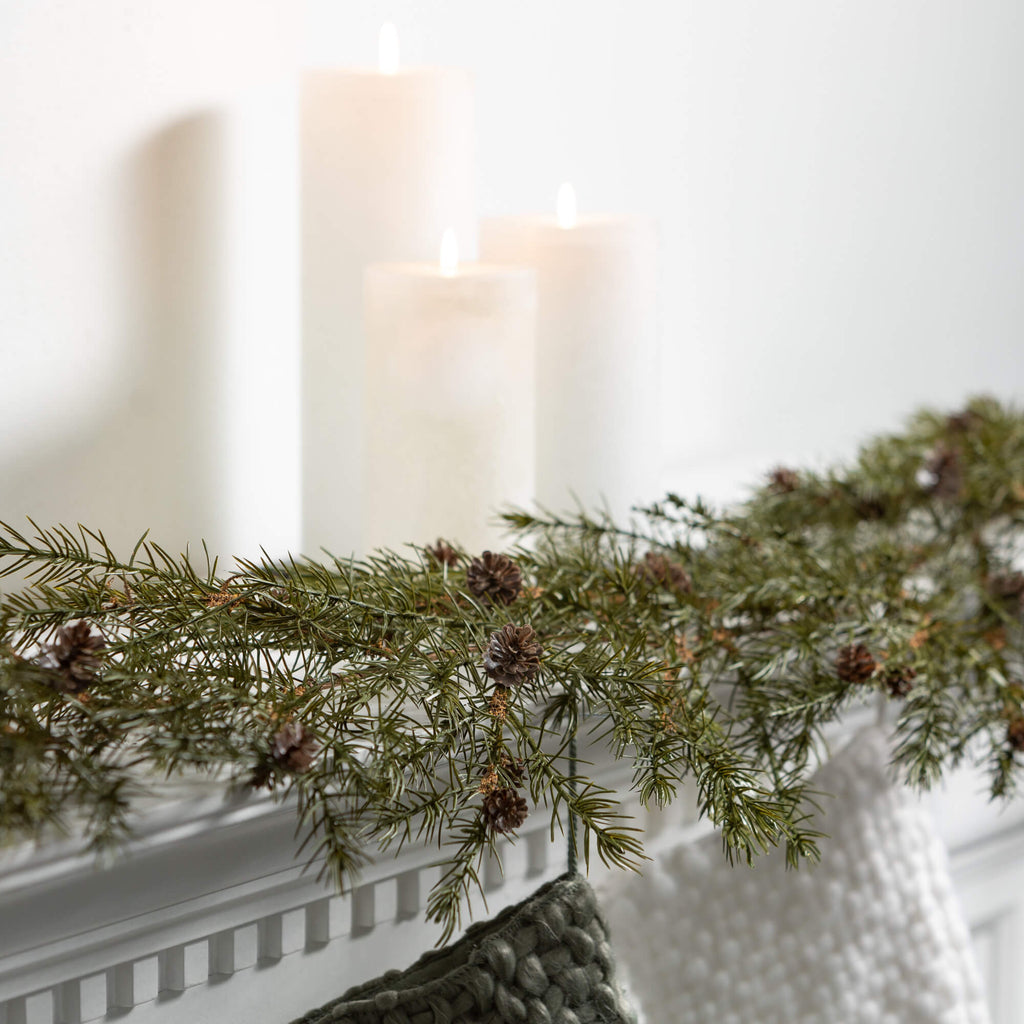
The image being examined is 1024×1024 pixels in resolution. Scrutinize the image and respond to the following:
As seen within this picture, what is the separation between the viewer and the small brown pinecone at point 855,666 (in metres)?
0.49

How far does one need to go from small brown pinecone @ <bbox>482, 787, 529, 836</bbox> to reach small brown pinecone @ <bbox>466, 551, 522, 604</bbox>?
0.29 feet

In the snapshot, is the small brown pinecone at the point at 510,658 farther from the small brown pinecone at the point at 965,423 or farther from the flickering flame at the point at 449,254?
the small brown pinecone at the point at 965,423

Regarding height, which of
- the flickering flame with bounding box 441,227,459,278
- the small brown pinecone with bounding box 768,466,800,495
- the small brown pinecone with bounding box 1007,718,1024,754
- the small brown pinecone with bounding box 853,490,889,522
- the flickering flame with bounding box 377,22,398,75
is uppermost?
the flickering flame with bounding box 377,22,398,75

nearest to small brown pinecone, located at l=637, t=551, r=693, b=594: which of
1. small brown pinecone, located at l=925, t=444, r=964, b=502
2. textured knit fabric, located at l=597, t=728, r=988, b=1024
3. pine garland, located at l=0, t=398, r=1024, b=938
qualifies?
pine garland, located at l=0, t=398, r=1024, b=938

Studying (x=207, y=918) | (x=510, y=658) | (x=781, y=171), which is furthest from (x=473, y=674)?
(x=781, y=171)

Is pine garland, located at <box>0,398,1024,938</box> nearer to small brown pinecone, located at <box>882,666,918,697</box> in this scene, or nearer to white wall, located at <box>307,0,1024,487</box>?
small brown pinecone, located at <box>882,666,918,697</box>

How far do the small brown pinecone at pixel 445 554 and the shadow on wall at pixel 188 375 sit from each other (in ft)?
0.34

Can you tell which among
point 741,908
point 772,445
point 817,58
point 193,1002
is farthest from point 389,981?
point 817,58

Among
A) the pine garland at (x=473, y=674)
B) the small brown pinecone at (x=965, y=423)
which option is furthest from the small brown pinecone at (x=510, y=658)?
the small brown pinecone at (x=965, y=423)

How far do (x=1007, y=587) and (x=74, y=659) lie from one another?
451mm

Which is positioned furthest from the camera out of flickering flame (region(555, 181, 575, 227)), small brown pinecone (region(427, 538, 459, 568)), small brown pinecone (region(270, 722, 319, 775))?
flickering flame (region(555, 181, 575, 227))

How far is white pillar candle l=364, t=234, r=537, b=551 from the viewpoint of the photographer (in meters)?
0.48

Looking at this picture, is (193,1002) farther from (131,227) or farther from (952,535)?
(952,535)

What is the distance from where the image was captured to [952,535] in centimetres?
64
